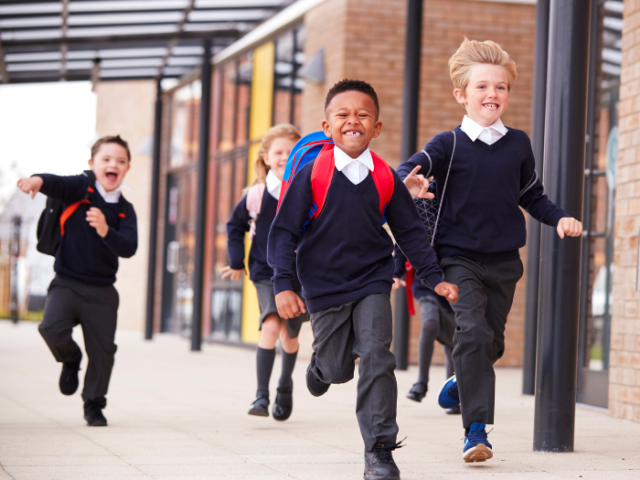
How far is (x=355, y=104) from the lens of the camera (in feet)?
12.6

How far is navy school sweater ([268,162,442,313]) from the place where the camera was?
3785 millimetres

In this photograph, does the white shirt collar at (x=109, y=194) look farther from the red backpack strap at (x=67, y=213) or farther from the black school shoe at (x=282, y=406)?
the black school shoe at (x=282, y=406)

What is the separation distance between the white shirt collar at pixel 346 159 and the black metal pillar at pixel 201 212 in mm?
9477

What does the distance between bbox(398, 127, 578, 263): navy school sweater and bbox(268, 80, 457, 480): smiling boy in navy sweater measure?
1.34ft

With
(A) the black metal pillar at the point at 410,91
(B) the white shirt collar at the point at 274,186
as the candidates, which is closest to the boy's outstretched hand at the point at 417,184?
(B) the white shirt collar at the point at 274,186

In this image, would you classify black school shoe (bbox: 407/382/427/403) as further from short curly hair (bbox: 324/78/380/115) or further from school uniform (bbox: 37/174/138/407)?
short curly hair (bbox: 324/78/380/115)

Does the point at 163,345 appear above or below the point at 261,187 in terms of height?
below

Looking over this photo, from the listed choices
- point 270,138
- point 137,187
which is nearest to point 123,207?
point 270,138

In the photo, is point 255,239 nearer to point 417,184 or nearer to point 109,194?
point 109,194

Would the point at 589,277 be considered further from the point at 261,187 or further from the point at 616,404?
the point at 261,187

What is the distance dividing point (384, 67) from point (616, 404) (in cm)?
644

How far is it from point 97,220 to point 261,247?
110 cm

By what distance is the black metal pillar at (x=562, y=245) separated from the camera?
14.9ft

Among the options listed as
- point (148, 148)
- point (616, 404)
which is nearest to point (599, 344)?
point (616, 404)
